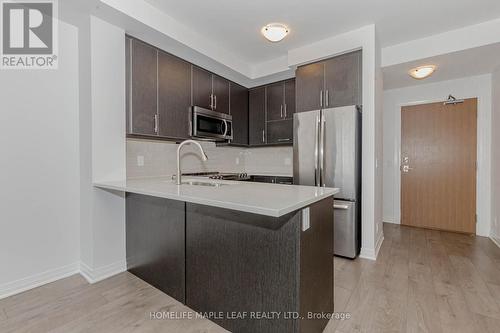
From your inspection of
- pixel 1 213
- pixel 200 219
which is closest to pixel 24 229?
pixel 1 213

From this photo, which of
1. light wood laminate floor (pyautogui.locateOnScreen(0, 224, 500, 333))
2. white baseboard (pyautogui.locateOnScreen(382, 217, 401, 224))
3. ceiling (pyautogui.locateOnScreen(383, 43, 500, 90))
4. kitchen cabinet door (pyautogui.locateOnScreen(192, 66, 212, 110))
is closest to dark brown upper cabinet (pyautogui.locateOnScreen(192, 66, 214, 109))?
kitchen cabinet door (pyautogui.locateOnScreen(192, 66, 212, 110))

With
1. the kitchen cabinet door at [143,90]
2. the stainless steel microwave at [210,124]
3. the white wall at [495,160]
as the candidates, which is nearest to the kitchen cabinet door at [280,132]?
the stainless steel microwave at [210,124]

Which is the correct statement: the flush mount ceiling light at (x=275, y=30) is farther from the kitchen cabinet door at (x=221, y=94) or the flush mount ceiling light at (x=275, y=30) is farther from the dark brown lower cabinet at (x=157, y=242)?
the dark brown lower cabinet at (x=157, y=242)

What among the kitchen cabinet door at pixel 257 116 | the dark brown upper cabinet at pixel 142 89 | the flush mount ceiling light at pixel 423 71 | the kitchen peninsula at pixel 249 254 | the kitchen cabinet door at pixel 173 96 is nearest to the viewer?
the kitchen peninsula at pixel 249 254

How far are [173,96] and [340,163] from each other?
82.2 inches

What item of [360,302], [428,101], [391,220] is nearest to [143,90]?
[360,302]

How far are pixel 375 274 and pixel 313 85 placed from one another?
7.53ft

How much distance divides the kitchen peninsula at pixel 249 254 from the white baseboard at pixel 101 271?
23.4 inches

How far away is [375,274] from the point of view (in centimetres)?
237

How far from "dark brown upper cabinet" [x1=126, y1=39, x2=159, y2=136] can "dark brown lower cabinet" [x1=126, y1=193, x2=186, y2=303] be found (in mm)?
746

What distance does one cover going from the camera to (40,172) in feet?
7.16

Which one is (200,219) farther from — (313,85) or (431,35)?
(431,35)

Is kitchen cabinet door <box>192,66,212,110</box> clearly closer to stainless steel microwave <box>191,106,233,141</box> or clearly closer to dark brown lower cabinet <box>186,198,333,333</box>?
stainless steel microwave <box>191,106,233,141</box>

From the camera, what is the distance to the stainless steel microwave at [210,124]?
3014 millimetres
